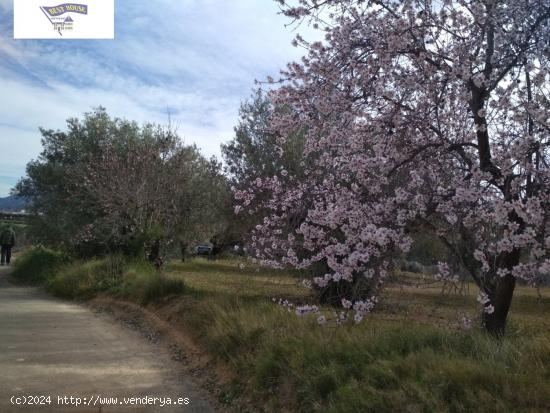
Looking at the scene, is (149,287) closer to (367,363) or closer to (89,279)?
(89,279)

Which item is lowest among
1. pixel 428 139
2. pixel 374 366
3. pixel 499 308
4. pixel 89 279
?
pixel 89 279

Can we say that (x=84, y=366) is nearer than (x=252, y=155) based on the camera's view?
Yes

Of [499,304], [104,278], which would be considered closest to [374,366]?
[499,304]

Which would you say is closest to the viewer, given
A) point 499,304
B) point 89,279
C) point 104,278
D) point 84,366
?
point 499,304

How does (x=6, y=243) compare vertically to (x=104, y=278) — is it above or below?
above

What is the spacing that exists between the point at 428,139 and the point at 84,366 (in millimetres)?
4823

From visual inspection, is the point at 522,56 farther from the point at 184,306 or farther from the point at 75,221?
the point at 75,221

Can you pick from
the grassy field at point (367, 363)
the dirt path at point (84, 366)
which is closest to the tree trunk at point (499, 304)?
the grassy field at point (367, 363)

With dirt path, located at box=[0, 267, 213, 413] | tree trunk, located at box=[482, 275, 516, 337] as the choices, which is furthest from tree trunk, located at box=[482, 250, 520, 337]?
dirt path, located at box=[0, 267, 213, 413]

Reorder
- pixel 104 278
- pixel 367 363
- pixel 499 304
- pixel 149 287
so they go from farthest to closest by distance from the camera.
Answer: pixel 104 278, pixel 149 287, pixel 499 304, pixel 367 363

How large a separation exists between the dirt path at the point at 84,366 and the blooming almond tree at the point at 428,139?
2.23 meters

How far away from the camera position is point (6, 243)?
2336 centimetres

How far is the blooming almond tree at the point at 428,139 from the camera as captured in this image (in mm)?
4777

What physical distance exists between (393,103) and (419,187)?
89 centimetres
